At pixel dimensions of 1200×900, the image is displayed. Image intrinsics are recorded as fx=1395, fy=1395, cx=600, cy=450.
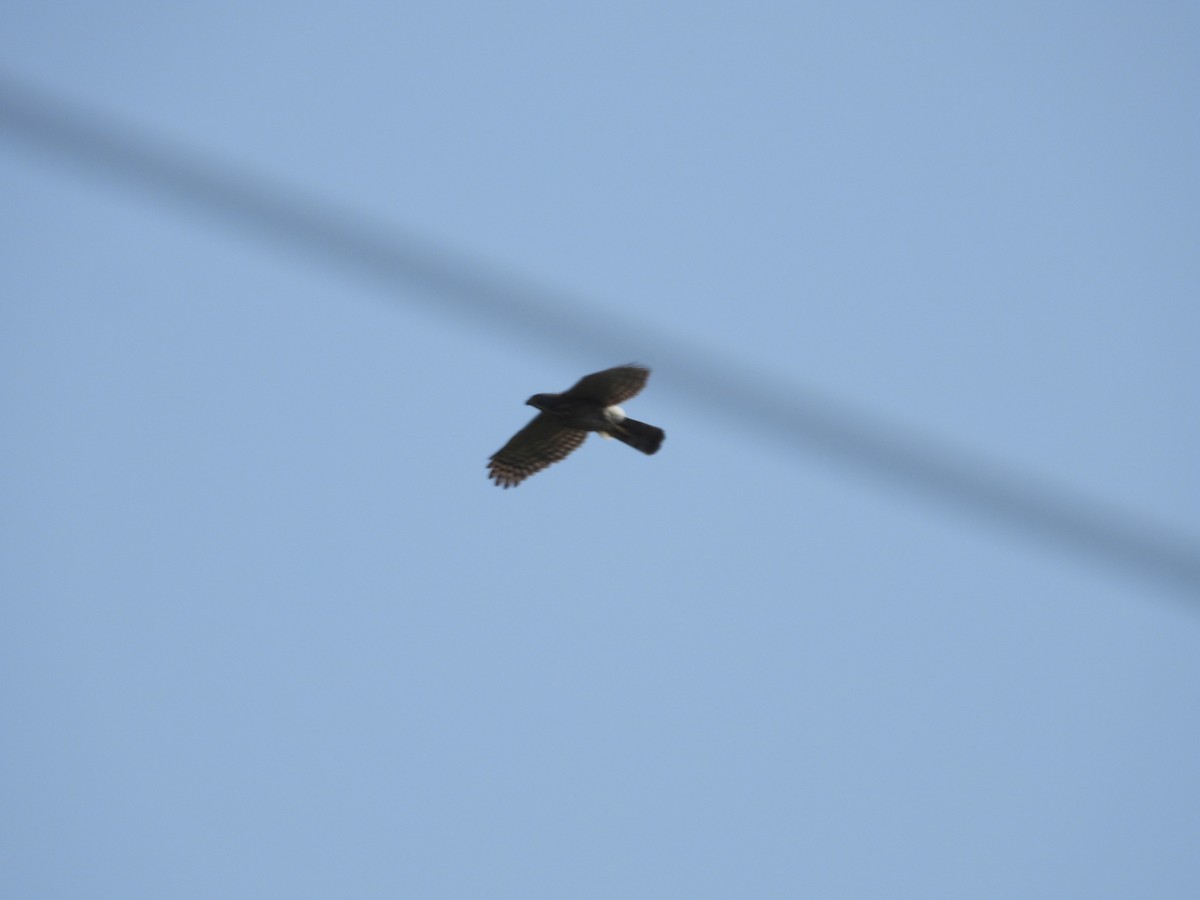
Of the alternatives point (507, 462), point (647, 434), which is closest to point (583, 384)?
point (647, 434)

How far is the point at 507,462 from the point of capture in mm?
15359

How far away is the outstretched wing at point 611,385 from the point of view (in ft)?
43.6

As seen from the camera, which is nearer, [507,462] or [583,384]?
[583,384]

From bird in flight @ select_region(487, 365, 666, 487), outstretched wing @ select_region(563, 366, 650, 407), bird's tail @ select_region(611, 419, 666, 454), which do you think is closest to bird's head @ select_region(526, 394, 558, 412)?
bird in flight @ select_region(487, 365, 666, 487)

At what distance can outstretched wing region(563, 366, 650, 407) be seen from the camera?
1329cm

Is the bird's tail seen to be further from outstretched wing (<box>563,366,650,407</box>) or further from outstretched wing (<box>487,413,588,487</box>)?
outstretched wing (<box>487,413,588,487</box>)

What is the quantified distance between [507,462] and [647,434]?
2.31 meters

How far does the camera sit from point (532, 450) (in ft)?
49.8

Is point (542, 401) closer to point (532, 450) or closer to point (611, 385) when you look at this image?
point (611, 385)

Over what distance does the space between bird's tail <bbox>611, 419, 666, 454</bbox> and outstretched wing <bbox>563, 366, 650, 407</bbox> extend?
238mm

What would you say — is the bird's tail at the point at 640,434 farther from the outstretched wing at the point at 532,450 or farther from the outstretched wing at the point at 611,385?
the outstretched wing at the point at 532,450

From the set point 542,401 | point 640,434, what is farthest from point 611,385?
point 542,401

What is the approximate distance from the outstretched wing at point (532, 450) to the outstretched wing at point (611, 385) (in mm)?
829

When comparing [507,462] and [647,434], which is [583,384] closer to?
[647,434]
